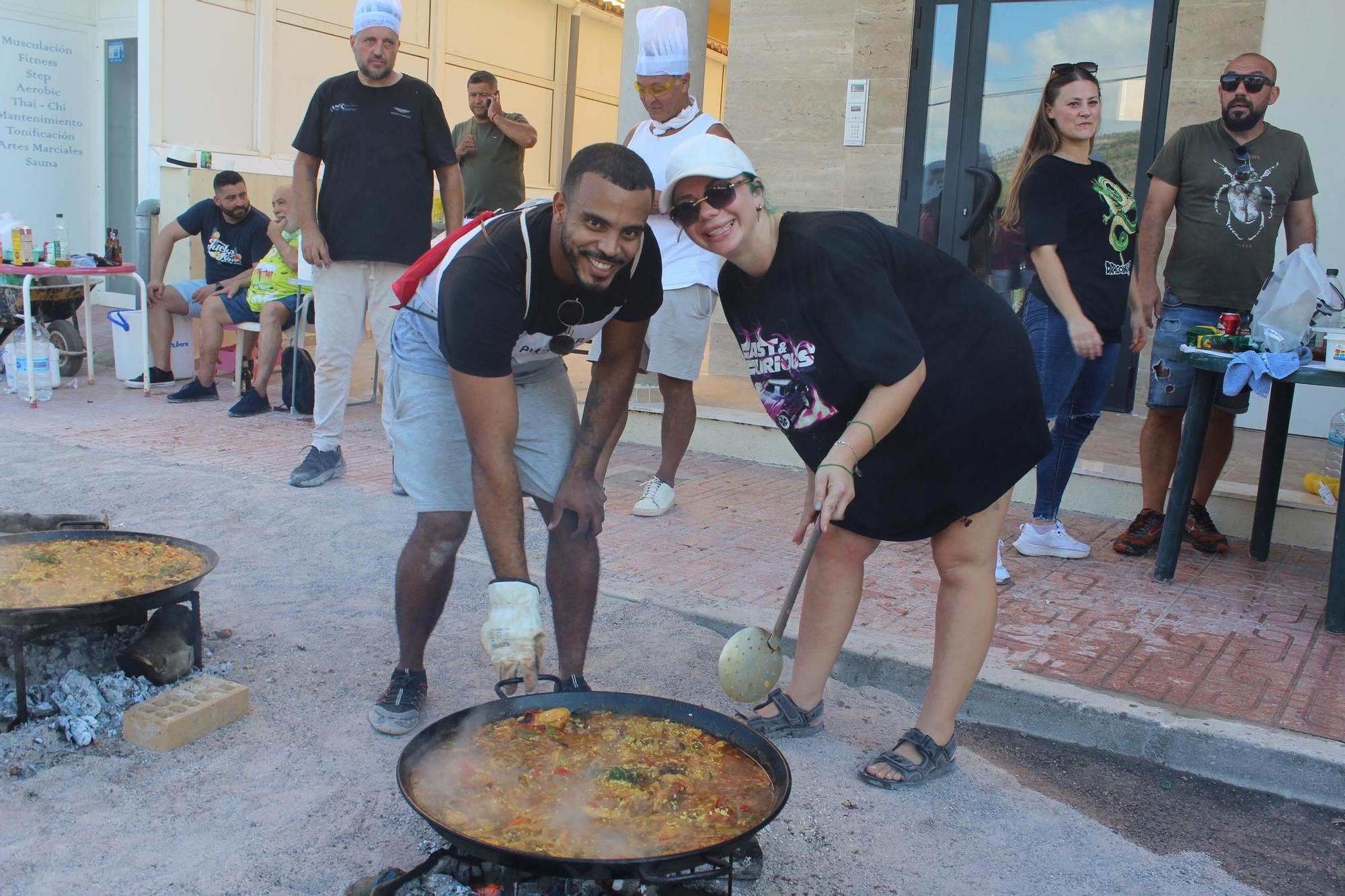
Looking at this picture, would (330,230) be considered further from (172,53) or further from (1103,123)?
(172,53)

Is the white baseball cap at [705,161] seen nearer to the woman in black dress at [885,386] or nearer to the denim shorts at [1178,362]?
the woman in black dress at [885,386]

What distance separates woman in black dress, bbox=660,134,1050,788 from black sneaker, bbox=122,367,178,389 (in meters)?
7.05

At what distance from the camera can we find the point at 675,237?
5.66m

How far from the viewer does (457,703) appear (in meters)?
3.54

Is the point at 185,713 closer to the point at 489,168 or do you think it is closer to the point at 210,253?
the point at 489,168

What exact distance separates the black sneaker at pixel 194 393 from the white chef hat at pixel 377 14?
3.60m

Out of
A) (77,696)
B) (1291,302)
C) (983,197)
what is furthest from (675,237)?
(983,197)

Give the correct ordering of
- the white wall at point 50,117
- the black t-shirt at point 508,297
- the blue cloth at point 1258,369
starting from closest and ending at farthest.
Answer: the black t-shirt at point 508,297 → the blue cloth at point 1258,369 → the white wall at point 50,117

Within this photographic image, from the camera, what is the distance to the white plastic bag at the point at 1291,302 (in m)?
4.64

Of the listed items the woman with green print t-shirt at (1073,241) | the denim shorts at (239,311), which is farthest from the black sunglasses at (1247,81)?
the denim shorts at (239,311)

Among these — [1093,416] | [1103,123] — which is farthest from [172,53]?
[1093,416]

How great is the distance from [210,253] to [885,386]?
7386 mm

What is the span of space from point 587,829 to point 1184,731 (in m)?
2.07

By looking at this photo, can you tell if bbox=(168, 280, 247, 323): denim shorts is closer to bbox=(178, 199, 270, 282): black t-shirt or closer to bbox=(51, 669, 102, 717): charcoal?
bbox=(178, 199, 270, 282): black t-shirt
